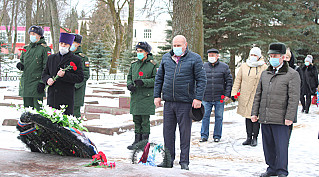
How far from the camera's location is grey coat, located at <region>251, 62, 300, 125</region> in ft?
17.8

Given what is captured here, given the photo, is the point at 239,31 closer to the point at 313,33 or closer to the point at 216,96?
the point at 313,33

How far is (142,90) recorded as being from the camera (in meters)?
7.21

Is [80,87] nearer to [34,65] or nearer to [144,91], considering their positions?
[34,65]

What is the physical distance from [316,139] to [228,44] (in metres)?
11.3

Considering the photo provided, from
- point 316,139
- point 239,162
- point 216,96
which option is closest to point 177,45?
point 239,162

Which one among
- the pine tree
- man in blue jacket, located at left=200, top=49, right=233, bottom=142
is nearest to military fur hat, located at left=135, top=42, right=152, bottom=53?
man in blue jacket, located at left=200, top=49, right=233, bottom=142

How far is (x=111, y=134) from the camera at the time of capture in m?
8.28

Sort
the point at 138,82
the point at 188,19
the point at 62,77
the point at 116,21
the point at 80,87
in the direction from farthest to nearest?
the point at 116,21 < the point at 188,19 < the point at 80,87 < the point at 138,82 < the point at 62,77

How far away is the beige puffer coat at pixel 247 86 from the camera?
8.08 meters

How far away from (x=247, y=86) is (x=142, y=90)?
2.26m

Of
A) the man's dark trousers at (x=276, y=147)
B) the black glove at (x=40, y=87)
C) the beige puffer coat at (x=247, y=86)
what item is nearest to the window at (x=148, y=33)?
the beige puffer coat at (x=247, y=86)

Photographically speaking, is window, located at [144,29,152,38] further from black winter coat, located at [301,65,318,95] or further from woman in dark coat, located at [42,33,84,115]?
woman in dark coat, located at [42,33,84,115]

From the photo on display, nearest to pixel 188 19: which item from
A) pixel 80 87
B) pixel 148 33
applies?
pixel 80 87

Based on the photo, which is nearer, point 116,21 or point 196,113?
point 196,113
